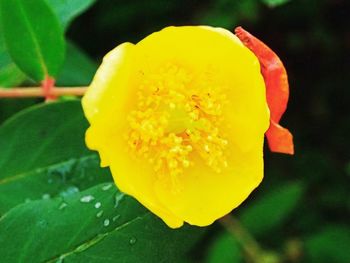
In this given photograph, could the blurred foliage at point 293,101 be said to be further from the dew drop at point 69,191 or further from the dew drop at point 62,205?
the dew drop at point 62,205

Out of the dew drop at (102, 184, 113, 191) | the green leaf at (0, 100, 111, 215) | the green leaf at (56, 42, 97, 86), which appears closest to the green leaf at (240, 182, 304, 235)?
the green leaf at (56, 42, 97, 86)

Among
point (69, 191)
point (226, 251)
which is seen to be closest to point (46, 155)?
point (69, 191)

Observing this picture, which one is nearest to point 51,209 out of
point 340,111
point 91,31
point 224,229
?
point 224,229

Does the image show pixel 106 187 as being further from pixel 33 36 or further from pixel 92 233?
pixel 33 36

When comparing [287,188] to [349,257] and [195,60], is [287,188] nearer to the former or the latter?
[349,257]

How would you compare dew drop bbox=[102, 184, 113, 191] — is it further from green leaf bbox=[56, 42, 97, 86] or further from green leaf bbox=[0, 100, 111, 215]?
green leaf bbox=[56, 42, 97, 86]

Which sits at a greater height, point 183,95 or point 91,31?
point 183,95

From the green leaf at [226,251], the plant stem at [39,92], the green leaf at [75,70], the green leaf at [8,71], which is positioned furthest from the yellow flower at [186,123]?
the green leaf at [226,251]
